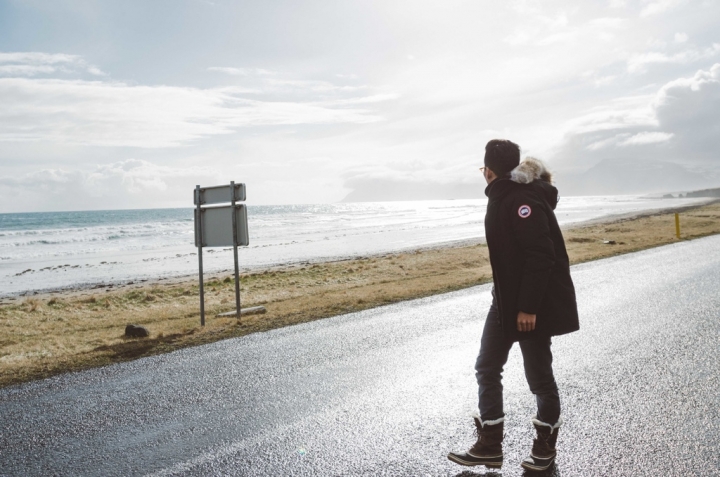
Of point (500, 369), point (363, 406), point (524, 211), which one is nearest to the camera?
point (524, 211)

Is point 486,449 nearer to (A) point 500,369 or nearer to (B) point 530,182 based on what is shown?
(A) point 500,369

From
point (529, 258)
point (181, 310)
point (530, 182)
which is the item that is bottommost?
point (181, 310)

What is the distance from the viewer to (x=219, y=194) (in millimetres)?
8625

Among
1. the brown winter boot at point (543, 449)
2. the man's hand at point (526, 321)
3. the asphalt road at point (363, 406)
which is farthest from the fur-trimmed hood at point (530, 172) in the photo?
the asphalt road at point (363, 406)

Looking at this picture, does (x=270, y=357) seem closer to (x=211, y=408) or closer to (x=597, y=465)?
(x=211, y=408)

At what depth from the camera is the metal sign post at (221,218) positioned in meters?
8.52

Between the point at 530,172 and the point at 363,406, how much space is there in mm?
2365

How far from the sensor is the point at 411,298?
33.1 feet

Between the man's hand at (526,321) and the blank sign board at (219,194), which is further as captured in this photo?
the blank sign board at (219,194)

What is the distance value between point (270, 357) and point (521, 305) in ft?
12.2

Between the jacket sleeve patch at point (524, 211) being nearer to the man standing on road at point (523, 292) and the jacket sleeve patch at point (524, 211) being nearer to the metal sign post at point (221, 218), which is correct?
the man standing on road at point (523, 292)

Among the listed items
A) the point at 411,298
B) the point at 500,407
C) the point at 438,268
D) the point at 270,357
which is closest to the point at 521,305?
the point at 500,407

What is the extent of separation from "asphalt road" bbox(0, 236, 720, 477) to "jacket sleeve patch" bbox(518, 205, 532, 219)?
1.57 m

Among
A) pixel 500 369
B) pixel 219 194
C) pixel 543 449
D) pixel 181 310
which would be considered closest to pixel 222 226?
pixel 219 194
